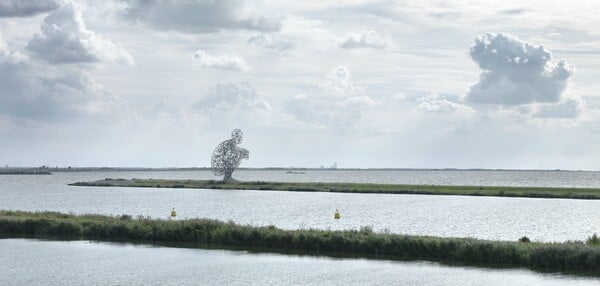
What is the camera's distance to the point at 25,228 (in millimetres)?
55250

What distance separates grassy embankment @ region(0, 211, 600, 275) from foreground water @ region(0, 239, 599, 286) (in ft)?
5.60

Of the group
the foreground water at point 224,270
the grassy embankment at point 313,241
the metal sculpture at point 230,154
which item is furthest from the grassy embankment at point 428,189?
the foreground water at point 224,270

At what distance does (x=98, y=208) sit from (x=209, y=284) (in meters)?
52.6

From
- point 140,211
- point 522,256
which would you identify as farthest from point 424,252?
point 140,211

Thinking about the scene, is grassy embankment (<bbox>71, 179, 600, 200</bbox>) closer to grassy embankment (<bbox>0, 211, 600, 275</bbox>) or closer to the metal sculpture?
the metal sculpture

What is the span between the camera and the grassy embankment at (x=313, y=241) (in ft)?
126

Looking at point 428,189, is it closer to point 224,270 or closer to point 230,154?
point 230,154

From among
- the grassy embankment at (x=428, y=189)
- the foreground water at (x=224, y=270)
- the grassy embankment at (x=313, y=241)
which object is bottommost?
the foreground water at (x=224, y=270)

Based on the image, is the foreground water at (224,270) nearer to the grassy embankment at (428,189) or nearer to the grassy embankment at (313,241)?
the grassy embankment at (313,241)

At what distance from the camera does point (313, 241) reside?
147 ft

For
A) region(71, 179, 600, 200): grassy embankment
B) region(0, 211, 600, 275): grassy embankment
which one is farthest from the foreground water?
region(71, 179, 600, 200): grassy embankment

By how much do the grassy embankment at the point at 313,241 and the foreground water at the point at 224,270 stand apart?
5.60ft

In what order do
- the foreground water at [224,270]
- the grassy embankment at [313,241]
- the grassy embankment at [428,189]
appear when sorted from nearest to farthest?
the foreground water at [224,270] → the grassy embankment at [313,241] → the grassy embankment at [428,189]

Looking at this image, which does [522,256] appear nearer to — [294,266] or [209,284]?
[294,266]
